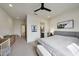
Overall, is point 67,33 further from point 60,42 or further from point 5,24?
point 5,24

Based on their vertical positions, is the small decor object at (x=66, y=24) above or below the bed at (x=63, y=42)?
above

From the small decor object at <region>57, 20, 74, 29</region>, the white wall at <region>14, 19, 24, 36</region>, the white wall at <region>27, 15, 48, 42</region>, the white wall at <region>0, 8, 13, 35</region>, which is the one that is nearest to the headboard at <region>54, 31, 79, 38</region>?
the small decor object at <region>57, 20, 74, 29</region>

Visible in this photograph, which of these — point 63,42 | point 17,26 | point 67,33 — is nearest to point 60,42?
point 63,42

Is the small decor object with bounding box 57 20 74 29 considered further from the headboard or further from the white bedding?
the white bedding

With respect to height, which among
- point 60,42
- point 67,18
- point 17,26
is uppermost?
point 67,18

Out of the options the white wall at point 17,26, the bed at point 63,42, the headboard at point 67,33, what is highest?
the white wall at point 17,26

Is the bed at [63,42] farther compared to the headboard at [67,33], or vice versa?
the headboard at [67,33]

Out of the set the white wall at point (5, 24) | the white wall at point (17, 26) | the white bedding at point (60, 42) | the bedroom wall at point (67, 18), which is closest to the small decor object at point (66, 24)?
the bedroom wall at point (67, 18)

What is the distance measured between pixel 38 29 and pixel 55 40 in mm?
433

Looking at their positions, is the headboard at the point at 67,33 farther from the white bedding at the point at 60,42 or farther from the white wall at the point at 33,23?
the white wall at the point at 33,23

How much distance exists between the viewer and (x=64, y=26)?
5.42 feet

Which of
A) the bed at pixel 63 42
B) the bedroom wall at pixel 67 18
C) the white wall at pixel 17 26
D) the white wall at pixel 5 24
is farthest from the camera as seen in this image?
the white wall at pixel 17 26

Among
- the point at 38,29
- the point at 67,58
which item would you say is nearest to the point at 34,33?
the point at 38,29

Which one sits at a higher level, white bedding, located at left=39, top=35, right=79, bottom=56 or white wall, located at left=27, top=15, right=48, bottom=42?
white wall, located at left=27, top=15, right=48, bottom=42
